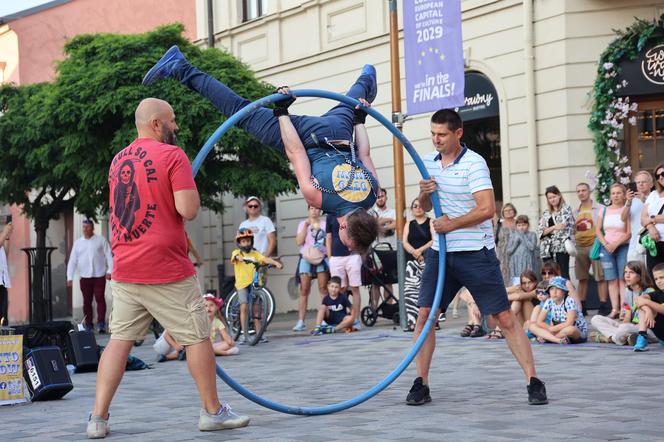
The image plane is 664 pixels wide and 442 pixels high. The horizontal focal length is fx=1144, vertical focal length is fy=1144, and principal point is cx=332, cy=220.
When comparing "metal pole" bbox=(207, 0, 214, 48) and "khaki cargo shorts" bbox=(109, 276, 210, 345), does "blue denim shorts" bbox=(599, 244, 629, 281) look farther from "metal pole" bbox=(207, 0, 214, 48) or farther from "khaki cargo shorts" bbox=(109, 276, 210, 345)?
"metal pole" bbox=(207, 0, 214, 48)

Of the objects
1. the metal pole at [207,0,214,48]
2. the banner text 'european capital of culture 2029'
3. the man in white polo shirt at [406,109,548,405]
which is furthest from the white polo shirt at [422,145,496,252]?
the metal pole at [207,0,214,48]

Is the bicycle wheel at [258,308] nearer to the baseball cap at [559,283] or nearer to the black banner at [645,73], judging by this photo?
the baseball cap at [559,283]

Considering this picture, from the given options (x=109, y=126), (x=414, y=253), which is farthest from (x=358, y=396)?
(x=109, y=126)

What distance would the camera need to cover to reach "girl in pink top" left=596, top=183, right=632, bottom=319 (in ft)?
45.8

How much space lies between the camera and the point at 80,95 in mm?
18969

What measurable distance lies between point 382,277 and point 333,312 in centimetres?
92

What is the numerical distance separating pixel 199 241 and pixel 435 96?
13.5 metres

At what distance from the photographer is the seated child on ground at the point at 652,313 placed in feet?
35.8

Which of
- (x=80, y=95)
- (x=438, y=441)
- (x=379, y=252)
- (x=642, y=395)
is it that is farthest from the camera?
(x=80, y=95)

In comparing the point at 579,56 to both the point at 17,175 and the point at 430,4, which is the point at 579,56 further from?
the point at 17,175

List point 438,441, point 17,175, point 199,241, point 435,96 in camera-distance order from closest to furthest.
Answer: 1. point 438,441
2. point 435,96
3. point 17,175
4. point 199,241

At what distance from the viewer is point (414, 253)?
47.7 ft

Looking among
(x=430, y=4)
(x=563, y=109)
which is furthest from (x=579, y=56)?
(x=430, y=4)

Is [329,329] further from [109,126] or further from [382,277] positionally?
[109,126]
